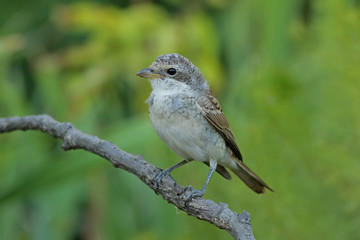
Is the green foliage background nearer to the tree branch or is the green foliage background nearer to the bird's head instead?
the bird's head

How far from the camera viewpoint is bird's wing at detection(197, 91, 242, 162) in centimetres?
238

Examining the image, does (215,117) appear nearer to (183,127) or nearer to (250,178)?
(183,127)

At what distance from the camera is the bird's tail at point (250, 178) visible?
245cm

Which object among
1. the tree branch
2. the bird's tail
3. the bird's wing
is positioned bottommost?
the tree branch

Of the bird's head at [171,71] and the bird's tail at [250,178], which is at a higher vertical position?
the bird's head at [171,71]

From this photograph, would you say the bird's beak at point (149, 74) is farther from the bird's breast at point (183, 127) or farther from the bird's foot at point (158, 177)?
the bird's foot at point (158, 177)

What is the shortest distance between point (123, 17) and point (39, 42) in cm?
128

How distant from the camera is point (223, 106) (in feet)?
11.8

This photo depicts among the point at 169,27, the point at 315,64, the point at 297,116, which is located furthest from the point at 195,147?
the point at 315,64

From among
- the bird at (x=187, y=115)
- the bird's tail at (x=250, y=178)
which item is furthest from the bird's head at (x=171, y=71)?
the bird's tail at (x=250, y=178)

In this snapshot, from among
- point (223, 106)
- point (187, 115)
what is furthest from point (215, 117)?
point (223, 106)

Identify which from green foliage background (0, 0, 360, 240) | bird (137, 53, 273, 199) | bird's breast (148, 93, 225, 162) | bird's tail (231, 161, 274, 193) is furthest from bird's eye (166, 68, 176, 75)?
green foliage background (0, 0, 360, 240)

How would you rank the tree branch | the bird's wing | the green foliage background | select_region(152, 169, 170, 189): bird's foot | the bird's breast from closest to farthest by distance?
the tree branch
select_region(152, 169, 170, 189): bird's foot
the bird's breast
the bird's wing
the green foliage background

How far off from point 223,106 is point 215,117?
121 centimetres
